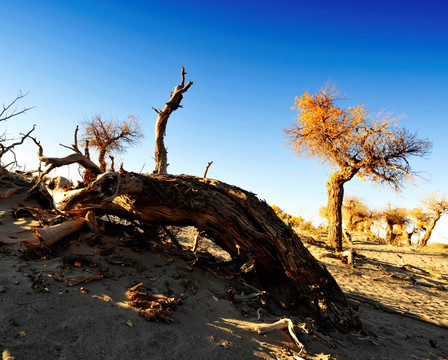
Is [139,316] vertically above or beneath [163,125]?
beneath

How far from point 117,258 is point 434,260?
16700 mm

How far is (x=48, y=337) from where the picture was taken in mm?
2451

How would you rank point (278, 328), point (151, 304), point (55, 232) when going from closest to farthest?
1. point (151, 304)
2. point (278, 328)
3. point (55, 232)

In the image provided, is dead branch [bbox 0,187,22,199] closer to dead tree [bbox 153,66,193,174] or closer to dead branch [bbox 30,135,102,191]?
dead branch [bbox 30,135,102,191]

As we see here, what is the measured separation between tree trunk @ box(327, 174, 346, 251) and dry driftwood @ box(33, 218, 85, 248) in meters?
11.7

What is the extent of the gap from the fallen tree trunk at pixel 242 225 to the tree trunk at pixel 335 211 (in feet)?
27.7

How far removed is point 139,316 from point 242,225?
7.52 feet

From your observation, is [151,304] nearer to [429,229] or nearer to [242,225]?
[242,225]

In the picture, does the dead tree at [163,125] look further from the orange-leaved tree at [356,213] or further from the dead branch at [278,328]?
the orange-leaved tree at [356,213]

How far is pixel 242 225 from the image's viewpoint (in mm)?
4668

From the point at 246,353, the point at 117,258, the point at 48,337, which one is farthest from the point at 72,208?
the point at 246,353

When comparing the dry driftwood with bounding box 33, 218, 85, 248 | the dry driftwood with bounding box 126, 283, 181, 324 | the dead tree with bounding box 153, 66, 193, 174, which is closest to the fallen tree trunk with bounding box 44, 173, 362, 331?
the dry driftwood with bounding box 33, 218, 85, 248

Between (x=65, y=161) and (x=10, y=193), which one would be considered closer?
(x=65, y=161)

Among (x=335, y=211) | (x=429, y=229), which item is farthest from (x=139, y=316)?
(x=429, y=229)
